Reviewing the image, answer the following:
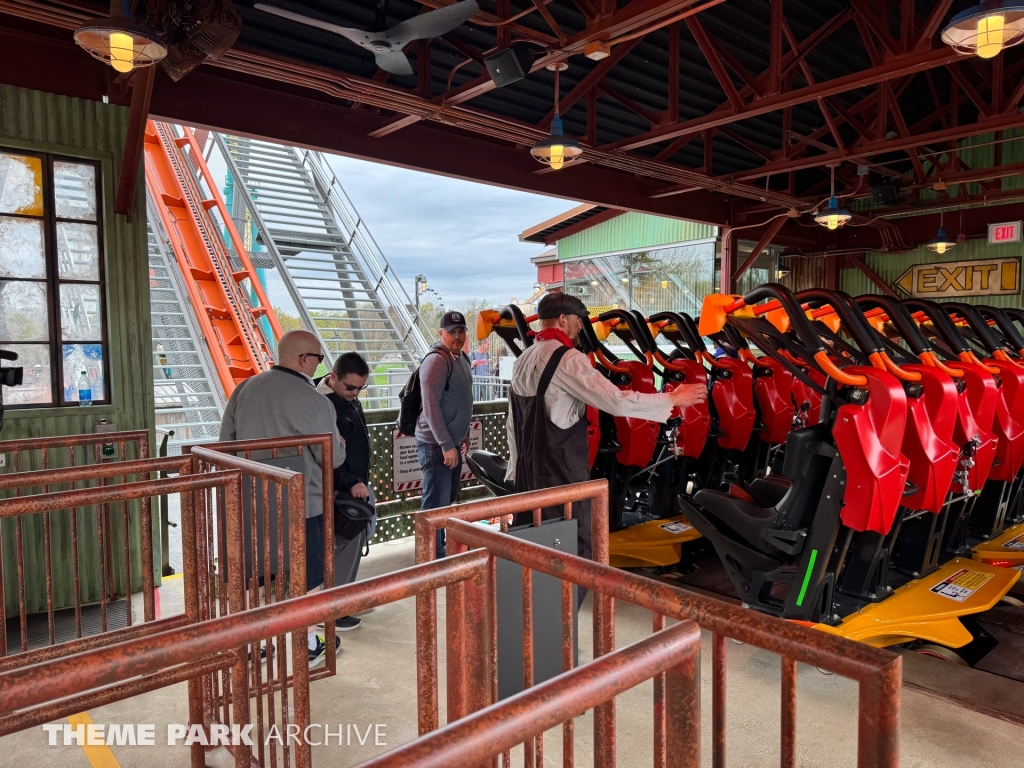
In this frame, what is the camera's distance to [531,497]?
1.96m

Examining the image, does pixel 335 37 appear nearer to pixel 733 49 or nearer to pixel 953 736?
pixel 733 49

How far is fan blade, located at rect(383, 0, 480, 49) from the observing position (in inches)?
135

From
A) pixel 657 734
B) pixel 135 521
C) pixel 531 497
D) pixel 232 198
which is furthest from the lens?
pixel 232 198

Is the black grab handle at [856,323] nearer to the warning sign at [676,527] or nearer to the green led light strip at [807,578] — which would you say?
the green led light strip at [807,578]

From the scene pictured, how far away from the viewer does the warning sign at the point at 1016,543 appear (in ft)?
14.8

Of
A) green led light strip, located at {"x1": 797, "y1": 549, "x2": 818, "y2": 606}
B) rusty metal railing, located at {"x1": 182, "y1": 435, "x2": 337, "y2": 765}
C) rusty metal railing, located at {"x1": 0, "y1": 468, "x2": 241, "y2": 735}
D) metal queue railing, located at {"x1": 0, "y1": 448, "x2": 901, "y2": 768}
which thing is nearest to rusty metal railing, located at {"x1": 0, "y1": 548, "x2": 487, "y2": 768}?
metal queue railing, located at {"x1": 0, "y1": 448, "x2": 901, "y2": 768}

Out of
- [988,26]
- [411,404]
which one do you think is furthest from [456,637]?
[988,26]

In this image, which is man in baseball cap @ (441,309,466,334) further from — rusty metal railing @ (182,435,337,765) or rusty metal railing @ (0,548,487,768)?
rusty metal railing @ (0,548,487,768)

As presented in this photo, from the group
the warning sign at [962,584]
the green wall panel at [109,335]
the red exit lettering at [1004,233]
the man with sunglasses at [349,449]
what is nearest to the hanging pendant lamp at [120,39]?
the green wall panel at [109,335]

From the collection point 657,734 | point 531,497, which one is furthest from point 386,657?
point 657,734

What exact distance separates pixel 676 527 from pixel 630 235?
9.98 m

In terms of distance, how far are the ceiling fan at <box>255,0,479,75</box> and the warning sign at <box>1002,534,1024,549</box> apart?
14.6 ft

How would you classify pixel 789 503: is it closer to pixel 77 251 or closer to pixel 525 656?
pixel 525 656

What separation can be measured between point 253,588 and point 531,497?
118 cm
